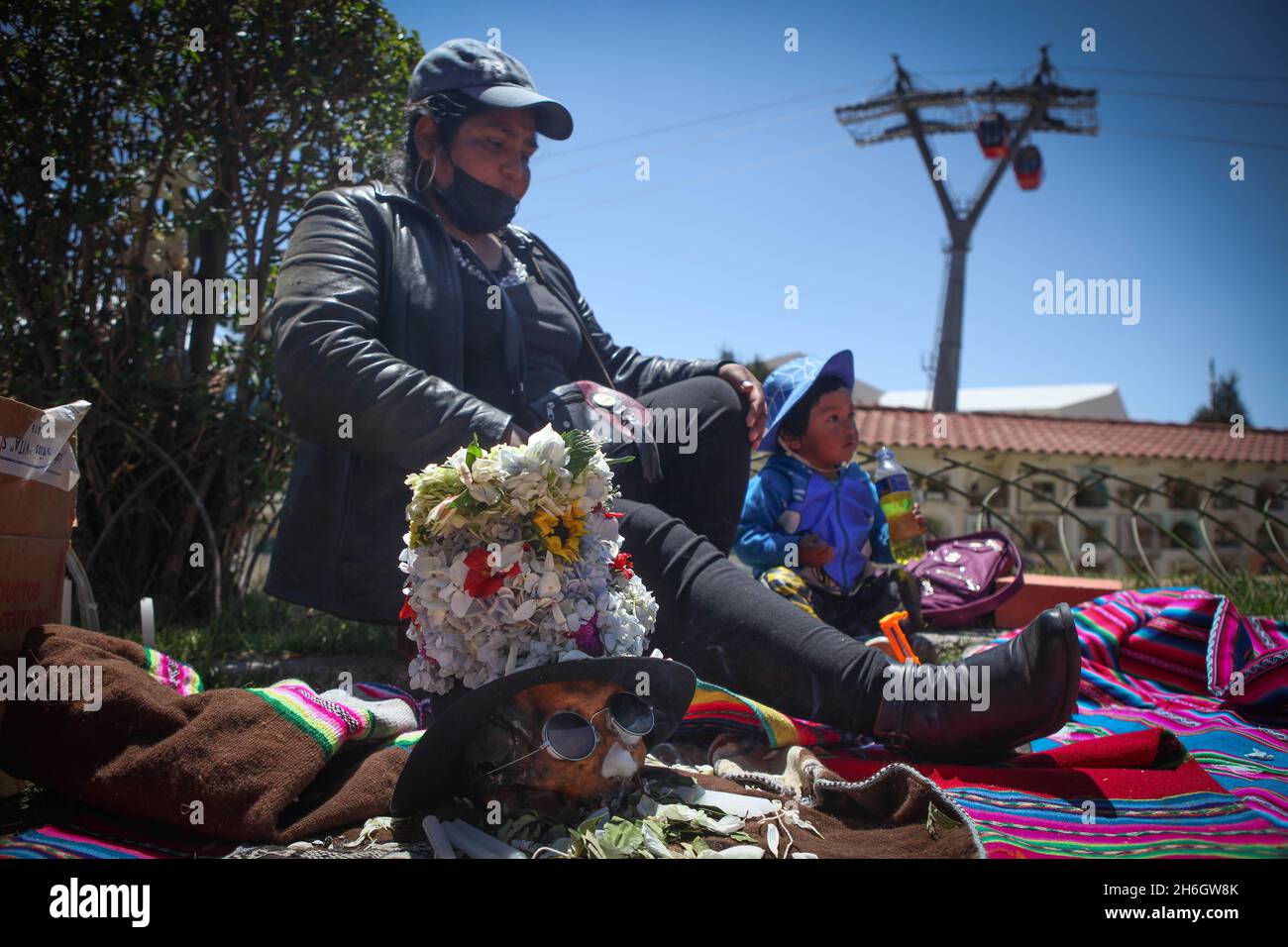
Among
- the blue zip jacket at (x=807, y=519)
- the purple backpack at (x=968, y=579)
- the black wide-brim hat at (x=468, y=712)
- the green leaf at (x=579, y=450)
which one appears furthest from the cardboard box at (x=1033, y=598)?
the green leaf at (x=579, y=450)

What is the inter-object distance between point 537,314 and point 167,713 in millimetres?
1619

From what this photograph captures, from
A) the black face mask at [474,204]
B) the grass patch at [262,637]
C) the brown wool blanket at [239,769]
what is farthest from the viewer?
the grass patch at [262,637]

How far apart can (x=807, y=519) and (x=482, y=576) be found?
209cm

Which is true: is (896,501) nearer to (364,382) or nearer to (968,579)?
(968,579)

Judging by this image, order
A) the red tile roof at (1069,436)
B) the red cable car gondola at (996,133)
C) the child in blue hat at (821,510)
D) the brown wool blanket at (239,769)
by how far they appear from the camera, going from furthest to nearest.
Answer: the red cable car gondola at (996,133), the red tile roof at (1069,436), the child in blue hat at (821,510), the brown wool blanket at (239,769)

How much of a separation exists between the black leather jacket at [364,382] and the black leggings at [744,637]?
0.49 m

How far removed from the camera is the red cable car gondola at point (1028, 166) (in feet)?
67.5

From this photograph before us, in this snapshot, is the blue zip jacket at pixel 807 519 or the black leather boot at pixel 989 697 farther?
the blue zip jacket at pixel 807 519

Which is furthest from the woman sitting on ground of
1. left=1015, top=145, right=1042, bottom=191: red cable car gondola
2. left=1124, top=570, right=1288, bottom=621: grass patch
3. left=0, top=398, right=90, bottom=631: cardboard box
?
left=1015, top=145, right=1042, bottom=191: red cable car gondola

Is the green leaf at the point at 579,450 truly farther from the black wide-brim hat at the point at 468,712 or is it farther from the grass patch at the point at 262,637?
the grass patch at the point at 262,637

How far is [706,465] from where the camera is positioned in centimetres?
267

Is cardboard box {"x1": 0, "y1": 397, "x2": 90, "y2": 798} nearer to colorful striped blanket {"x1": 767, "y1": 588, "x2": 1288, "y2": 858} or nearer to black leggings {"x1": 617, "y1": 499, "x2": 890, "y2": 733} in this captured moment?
black leggings {"x1": 617, "y1": 499, "x2": 890, "y2": 733}
